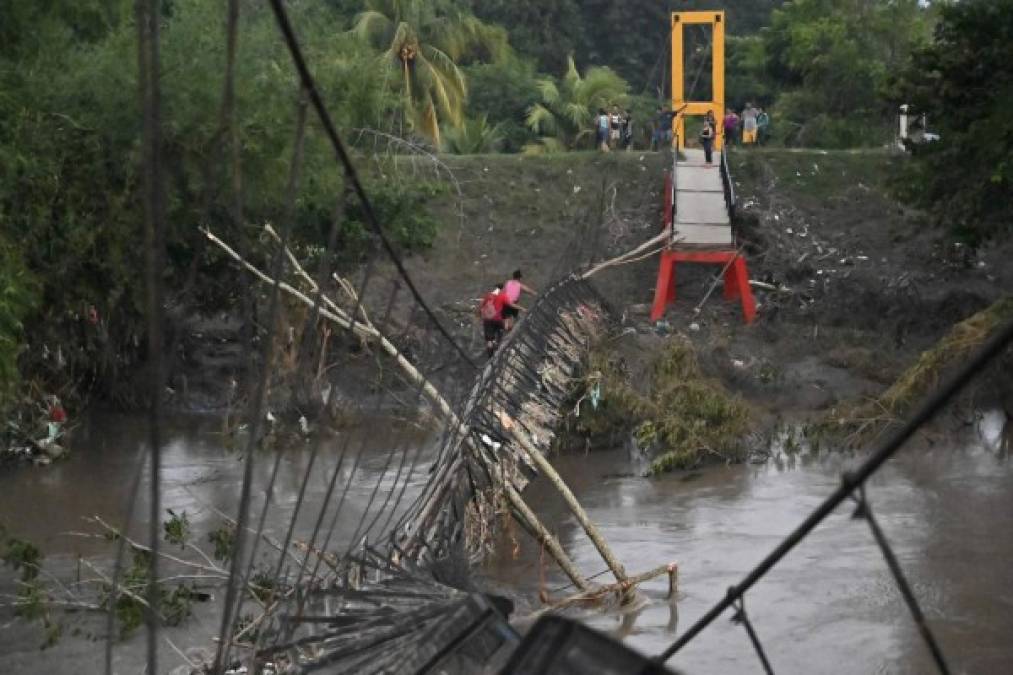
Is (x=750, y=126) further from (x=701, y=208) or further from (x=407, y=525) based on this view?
(x=407, y=525)

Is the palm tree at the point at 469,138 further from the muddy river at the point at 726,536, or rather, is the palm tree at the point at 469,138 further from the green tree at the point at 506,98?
the muddy river at the point at 726,536

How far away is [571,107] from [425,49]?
4.36 m

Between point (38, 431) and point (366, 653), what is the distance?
10.5 meters

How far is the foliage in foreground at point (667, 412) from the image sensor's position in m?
15.8

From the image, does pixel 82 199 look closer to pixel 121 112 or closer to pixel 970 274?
pixel 121 112

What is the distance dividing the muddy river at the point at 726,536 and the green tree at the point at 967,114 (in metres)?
2.13

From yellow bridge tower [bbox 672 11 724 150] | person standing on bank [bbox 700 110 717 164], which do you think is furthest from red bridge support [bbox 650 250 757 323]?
person standing on bank [bbox 700 110 717 164]

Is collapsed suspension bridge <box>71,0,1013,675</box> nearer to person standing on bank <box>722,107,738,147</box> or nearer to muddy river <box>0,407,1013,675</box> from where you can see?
muddy river <box>0,407,1013,675</box>

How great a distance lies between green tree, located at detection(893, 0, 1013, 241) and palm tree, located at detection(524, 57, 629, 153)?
13512 millimetres

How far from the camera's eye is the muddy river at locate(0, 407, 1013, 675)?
407 inches

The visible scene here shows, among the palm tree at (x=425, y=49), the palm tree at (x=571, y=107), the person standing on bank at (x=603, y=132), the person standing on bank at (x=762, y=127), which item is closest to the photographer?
the palm tree at (x=425, y=49)

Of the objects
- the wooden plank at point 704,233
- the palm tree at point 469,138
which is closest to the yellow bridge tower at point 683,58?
the wooden plank at point 704,233

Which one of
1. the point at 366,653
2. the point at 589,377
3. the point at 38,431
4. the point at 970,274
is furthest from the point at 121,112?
the point at 970,274

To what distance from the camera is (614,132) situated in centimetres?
2748
